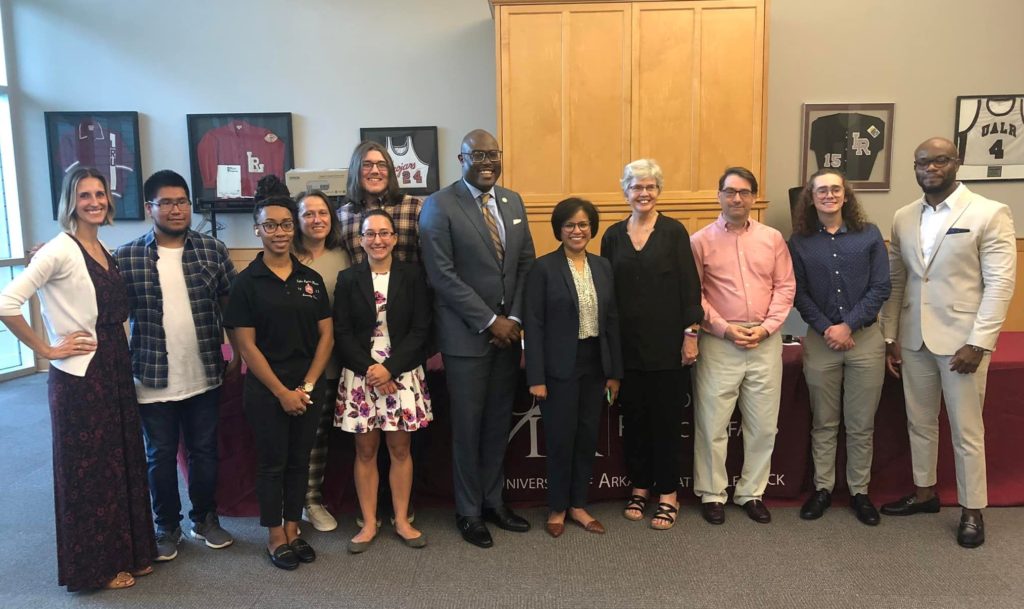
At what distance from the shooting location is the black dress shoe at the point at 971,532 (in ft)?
8.63

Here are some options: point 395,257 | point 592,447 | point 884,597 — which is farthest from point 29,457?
point 884,597

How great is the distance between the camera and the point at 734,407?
2914 mm

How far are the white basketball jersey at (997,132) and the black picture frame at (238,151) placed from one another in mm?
5761

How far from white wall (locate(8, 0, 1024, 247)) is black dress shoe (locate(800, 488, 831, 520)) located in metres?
3.19

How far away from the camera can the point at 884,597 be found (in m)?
2.27

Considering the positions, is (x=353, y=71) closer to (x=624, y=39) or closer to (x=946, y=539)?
(x=624, y=39)

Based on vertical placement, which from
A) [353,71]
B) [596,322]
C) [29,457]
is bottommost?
A: [29,457]

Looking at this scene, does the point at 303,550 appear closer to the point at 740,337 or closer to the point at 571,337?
the point at 571,337

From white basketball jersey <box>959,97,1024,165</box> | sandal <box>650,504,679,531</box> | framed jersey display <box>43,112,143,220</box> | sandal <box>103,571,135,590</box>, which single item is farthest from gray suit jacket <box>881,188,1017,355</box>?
framed jersey display <box>43,112,143,220</box>

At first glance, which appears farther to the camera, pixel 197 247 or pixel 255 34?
pixel 255 34

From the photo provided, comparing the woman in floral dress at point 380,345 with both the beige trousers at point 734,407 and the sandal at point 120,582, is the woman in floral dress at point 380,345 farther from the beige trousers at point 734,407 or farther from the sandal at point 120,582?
the beige trousers at point 734,407

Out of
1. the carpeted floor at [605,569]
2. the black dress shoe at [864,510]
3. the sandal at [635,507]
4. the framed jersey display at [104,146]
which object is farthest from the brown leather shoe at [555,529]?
the framed jersey display at [104,146]

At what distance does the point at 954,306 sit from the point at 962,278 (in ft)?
0.39

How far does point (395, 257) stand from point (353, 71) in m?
3.53
